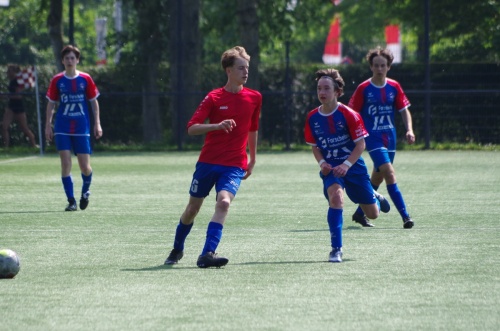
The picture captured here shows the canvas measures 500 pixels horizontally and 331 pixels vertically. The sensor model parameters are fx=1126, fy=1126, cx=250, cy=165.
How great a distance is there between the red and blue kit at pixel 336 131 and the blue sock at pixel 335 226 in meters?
0.60

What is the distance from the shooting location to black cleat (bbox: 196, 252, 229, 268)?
815cm

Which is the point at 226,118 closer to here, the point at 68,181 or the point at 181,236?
the point at 181,236

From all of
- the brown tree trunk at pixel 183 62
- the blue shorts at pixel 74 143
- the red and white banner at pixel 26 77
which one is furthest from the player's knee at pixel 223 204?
A: the red and white banner at pixel 26 77

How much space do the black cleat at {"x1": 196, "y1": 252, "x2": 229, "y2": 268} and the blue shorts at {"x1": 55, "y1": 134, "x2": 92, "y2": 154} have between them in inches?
223

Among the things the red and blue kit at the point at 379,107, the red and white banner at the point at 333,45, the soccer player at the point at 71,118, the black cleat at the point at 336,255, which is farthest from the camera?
the red and white banner at the point at 333,45

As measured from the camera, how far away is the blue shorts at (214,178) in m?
8.42

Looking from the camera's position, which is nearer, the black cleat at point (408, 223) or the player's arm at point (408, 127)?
the black cleat at point (408, 223)

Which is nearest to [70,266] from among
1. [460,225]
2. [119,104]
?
[460,225]

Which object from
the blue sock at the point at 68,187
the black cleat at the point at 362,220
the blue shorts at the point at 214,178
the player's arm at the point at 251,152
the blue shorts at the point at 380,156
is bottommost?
the black cleat at the point at 362,220

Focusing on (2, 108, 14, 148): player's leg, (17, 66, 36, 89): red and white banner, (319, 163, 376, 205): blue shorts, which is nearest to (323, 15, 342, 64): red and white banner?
(17, 66, 36, 89): red and white banner

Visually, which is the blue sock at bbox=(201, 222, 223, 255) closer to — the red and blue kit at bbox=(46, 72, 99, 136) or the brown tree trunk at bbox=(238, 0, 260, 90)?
the red and blue kit at bbox=(46, 72, 99, 136)

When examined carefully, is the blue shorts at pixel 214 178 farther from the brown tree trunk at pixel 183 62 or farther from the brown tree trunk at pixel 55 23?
the brown tree trunk at pixel 55 23

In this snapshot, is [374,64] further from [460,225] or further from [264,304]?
[264,304]

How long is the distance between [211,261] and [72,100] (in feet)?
19.7
